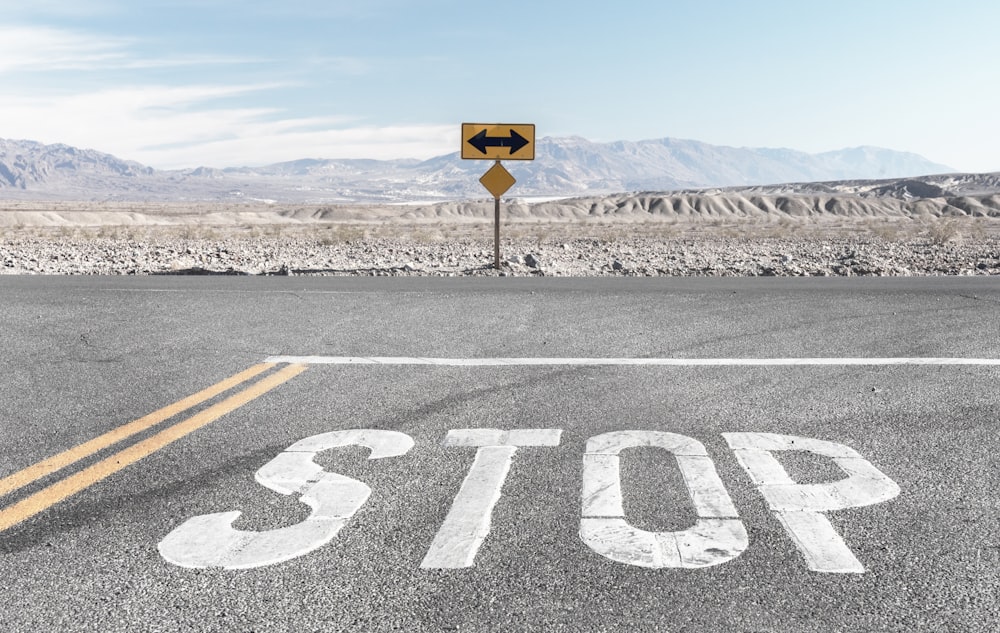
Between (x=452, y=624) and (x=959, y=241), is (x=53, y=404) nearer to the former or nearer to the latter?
(x=452, y=624)

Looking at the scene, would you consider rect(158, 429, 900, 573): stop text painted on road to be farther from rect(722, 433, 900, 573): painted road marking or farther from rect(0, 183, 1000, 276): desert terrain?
rect(0, 183, 1000, 276): desert terrain

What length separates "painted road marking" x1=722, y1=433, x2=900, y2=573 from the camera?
3123 mm

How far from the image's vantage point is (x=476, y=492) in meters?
3.79

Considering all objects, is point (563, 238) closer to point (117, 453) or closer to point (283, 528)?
point (117, 453)

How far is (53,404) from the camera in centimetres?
548

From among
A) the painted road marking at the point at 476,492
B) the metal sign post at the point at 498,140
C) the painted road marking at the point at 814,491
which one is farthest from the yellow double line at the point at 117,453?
the metal sign post at the point at 498,140

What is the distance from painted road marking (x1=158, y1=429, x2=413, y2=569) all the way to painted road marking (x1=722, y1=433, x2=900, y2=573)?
69.4 inches

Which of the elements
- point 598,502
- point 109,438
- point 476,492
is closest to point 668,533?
point 598,502

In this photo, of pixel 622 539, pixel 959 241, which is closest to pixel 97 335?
pixel 622 539

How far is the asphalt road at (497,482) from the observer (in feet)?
8.97

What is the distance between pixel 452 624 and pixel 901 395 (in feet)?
14.0

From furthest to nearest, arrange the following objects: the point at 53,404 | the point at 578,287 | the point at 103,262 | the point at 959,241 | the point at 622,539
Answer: the point at 959,241, the point at 103,262, the point at 578,287, the point at 53,404, the point at 622,539

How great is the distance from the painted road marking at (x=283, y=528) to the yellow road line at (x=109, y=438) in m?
1.01

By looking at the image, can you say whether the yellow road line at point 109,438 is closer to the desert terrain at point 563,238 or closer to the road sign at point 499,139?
the road sign at point 499,139
